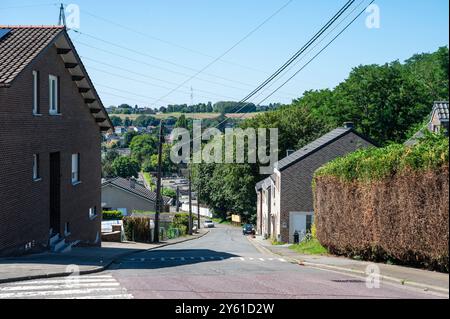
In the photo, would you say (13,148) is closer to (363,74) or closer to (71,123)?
(71,123)

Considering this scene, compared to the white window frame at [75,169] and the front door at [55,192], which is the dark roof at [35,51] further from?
the front door at [55,192]

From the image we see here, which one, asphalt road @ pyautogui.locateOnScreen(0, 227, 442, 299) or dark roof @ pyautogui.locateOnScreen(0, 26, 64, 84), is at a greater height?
dark roof @ pyautogui.locateOnScreen(0, 26, 64, 84)

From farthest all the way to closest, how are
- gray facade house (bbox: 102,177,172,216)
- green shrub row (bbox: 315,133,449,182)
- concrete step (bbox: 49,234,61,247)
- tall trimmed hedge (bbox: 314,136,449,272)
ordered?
gray facade house (bbox: 102,177,172,216) < concrete step (bbox: 49,234,61,247) < green shrub row (bbox: 315,133,449,182) < tall trimmed hedge (bbox: 314,136,449,272)

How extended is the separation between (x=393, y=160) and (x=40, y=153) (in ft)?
42.7

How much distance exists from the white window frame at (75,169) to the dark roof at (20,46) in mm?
6833

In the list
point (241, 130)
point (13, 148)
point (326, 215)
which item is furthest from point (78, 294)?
point (241, 130)

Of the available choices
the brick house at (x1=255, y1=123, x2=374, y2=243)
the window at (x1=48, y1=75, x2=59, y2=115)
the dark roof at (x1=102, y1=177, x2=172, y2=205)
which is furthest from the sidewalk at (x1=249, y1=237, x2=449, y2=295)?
the dark roof at (x1=102, y1=177, x2=172, y2=205)

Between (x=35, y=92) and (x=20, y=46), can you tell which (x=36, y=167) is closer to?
(x=35, y=92)

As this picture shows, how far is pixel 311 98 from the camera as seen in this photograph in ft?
302

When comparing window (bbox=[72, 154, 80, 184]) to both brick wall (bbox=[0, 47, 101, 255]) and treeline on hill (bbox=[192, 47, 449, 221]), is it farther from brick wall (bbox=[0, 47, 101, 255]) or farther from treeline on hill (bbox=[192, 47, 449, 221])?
treeline on hill (bbox=[192, 47, 449, 221])

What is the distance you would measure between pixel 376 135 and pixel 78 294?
61.6 meters

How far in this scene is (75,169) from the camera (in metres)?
31.0

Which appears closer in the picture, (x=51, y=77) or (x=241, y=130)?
(x=51, y=77)

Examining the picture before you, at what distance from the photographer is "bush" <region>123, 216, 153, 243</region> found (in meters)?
45.4
